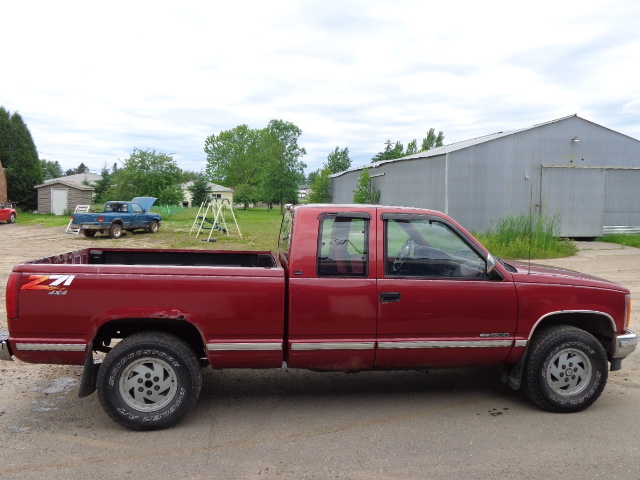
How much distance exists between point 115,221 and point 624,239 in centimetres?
2170

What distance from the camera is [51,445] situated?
4.14 meters

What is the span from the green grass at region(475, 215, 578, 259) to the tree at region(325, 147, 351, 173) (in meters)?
46.4

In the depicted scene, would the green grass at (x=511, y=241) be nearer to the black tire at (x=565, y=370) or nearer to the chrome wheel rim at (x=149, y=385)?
the black tire at (x=565, y=370)

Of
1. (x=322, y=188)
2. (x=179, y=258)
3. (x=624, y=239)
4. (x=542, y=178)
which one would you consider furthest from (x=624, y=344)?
(x=322, y=188)

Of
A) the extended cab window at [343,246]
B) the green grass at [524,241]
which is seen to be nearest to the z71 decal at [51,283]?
the extended cab window at [343,246]

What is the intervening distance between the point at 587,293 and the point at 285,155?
8242 cm

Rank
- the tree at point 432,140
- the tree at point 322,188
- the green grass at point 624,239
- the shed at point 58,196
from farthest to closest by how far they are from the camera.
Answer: the tree at point 432,140 < the shed at point 58,196 < the tree at point 322,188 < the green grass at point 624,239

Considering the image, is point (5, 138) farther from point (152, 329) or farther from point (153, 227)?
point (152, 329)

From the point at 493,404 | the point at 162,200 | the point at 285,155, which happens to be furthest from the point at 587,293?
the point at 285,155

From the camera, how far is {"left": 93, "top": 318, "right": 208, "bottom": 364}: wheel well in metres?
4.55

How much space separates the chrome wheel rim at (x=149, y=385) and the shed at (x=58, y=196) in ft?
145

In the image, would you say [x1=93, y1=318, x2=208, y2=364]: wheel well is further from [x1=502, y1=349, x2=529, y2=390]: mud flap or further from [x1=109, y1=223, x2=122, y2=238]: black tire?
[x1=109, y1=223, x2=122, y2=238]: black tire

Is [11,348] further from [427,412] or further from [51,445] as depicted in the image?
[427,412]

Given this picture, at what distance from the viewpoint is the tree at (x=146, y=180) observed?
1841 inches
